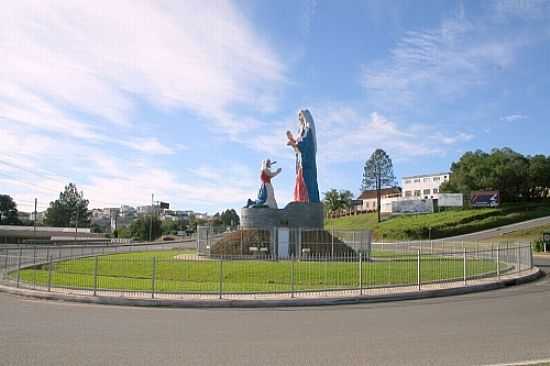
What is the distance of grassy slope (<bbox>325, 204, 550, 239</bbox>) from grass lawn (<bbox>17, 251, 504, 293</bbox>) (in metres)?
44.1

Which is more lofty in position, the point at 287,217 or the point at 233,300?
the point at 287,217

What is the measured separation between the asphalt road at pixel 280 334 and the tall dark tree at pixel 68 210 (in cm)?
10702

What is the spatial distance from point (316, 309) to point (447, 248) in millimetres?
29035

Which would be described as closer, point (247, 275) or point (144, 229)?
point (247, 275)

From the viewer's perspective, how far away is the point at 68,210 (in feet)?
373

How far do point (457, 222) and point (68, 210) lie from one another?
279ft

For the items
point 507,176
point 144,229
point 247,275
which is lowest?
point 247,275

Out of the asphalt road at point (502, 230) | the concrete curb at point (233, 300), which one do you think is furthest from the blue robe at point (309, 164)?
the asphalt road at point (502, 230)

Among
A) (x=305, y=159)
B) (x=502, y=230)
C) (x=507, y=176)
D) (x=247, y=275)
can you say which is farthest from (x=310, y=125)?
(x=507, y=176)

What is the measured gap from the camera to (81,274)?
21.1 meters

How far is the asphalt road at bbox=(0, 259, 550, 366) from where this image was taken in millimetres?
7345

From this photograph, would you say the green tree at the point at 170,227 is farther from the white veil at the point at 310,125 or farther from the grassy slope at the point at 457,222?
the white veil at the point at 310,125

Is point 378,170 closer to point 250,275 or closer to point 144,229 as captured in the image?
point 144,229

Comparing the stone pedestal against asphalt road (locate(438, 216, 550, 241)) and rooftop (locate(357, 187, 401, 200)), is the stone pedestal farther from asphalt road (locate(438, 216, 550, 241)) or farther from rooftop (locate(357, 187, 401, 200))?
rooftop (locate(357, 187, 401, 200))
